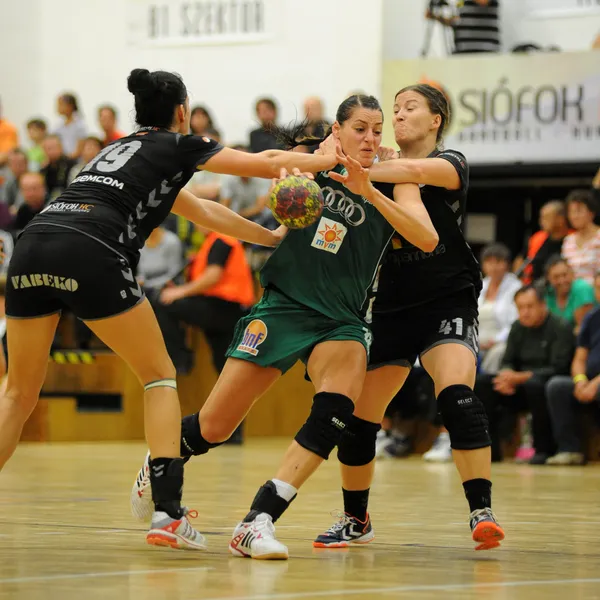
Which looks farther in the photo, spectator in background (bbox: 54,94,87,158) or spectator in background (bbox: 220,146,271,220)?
spectator in background (bbox: 54,94,87,158)

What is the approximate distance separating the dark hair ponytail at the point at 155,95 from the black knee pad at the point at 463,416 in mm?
1527

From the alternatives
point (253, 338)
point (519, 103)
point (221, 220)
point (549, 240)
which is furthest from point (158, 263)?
point (253, 338)

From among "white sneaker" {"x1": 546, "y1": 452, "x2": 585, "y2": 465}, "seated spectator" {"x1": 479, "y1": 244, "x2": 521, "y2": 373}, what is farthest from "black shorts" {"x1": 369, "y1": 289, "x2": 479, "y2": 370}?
"seated spectator" {"x1": 479, "y1": 244, "x2": 521, "y2": 373}

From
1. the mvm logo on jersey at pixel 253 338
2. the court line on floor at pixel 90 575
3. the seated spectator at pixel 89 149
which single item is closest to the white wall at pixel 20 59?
the seated spectator at pixel 89 149

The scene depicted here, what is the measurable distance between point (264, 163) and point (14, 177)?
11.8 meters

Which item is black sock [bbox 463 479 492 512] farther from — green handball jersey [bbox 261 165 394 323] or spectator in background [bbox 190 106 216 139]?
spectator in background [bbox 190 106 216 139]

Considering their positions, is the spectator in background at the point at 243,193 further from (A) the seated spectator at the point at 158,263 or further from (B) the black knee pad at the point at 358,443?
(B) the black knee pad at the point at 358,443

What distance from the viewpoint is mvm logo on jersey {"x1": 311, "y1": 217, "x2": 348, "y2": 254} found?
5.25 meters

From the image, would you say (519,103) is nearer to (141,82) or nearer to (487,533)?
(141,82)

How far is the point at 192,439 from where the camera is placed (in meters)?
5.30

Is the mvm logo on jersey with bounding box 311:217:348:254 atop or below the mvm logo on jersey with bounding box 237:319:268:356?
atop

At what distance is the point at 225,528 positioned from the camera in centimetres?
586

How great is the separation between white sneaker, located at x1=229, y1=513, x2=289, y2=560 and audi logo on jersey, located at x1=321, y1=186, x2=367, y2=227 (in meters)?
1.24

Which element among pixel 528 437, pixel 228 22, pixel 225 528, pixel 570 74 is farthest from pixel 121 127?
pixel 225 528
